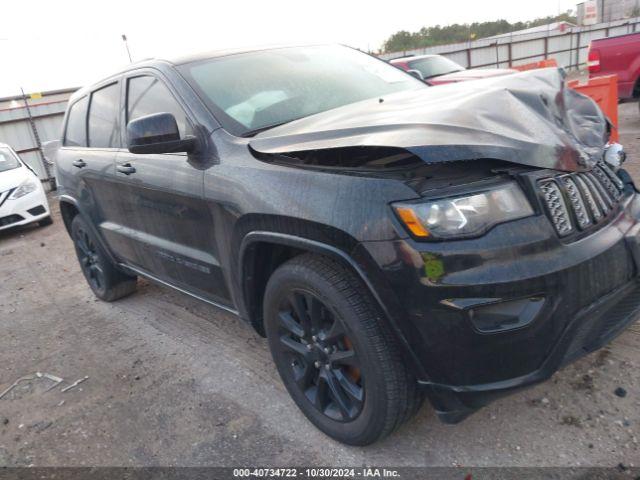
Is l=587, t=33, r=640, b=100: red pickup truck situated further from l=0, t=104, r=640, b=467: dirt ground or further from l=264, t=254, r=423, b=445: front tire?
l=264, t=254, r=423, b=445: front tire

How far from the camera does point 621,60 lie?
871 cm

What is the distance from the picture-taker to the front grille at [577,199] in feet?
6.22

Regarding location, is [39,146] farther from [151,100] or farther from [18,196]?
[151,100]

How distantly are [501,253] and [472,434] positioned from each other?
1.06m

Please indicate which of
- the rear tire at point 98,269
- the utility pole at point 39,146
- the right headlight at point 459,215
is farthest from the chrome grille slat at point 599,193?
the utility pole at point 39,146

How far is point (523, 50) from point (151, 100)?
77.2ft

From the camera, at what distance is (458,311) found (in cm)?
181

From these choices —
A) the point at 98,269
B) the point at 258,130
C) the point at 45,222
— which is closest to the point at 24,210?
the point at 45,222

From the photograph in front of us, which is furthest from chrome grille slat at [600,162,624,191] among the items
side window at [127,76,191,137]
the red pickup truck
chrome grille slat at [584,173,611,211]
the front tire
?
the red pickup truck

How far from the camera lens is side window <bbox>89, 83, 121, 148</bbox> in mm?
3738

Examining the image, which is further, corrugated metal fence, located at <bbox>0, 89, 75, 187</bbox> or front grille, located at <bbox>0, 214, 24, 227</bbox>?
corrugated metal fence, located at <bbox>0, 89, 75, 187</bbox>

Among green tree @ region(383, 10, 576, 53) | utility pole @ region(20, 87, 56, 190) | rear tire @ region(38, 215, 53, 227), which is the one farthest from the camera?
green tree @ region(383, 10, 576, 53)

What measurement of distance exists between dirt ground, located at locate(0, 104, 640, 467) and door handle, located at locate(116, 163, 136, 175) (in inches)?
43.1

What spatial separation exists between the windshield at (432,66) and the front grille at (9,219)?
8176mm
